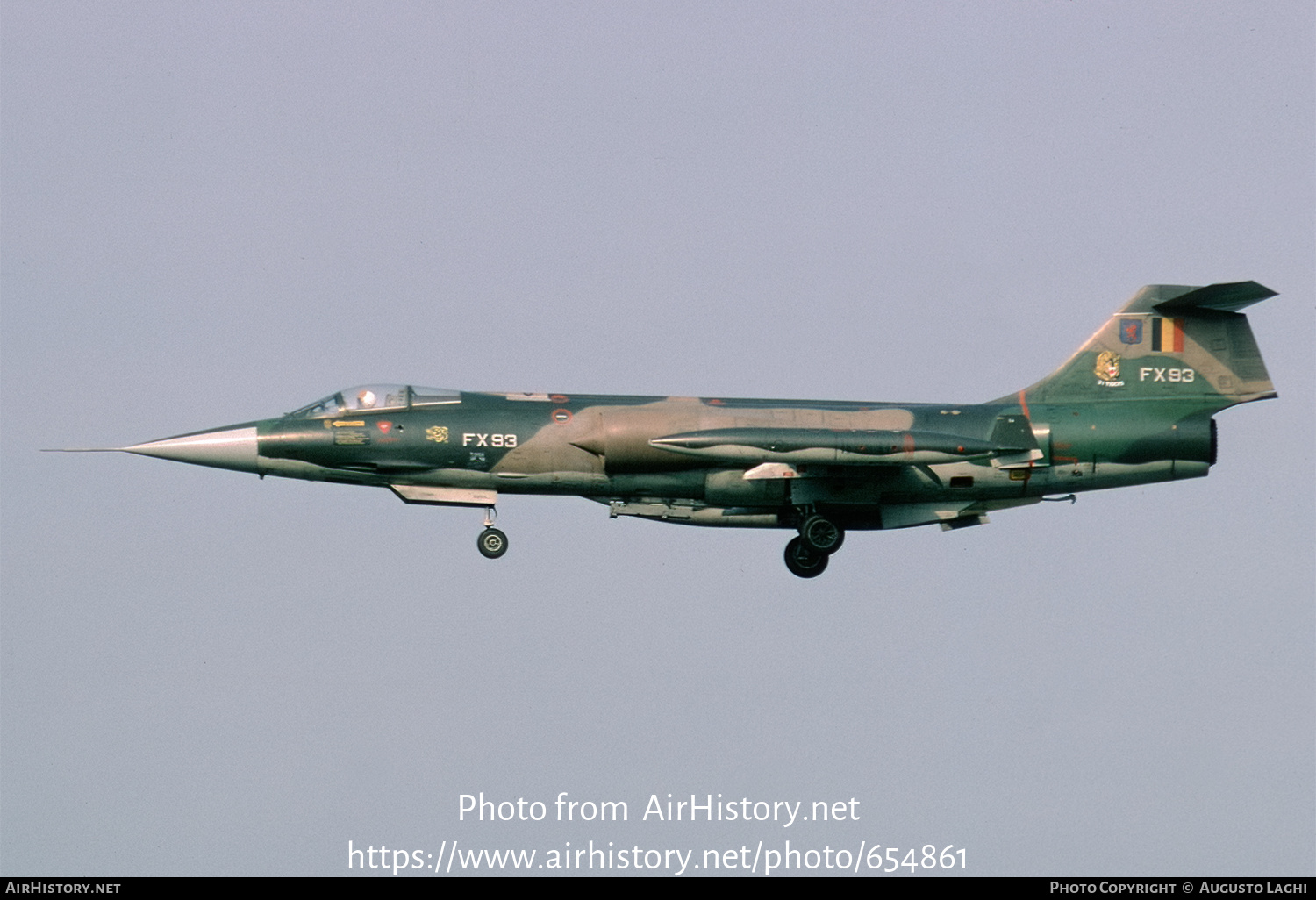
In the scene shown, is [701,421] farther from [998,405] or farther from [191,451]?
[191,451]

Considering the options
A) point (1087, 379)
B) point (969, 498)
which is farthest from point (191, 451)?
point (1087, 379)

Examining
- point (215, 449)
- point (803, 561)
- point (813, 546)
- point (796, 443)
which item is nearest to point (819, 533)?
point (813, 546)

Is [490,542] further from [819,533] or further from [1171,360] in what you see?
[1171,360]

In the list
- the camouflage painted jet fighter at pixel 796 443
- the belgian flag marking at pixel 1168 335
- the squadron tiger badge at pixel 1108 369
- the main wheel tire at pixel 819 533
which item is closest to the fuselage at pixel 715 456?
the camouflage painted jet fighter at pixel 796 443

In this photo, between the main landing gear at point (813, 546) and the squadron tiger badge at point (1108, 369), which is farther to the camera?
the squadron tiger badge at point (1108, 369)

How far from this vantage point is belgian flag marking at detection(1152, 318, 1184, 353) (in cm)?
2506

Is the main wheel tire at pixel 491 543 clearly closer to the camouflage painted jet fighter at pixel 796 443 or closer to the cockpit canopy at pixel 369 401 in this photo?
the camouflage painted jet fighter at pixel 796 443

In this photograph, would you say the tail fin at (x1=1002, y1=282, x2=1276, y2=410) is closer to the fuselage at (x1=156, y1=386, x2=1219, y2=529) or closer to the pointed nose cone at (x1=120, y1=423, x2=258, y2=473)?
the fuselage at (x1=156, y1=386, x2=1219, y2=529)

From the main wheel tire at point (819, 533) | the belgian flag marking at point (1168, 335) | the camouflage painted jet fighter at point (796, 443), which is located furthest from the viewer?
the belgian flag marking at point (1168, 335)

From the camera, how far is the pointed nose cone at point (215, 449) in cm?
2378

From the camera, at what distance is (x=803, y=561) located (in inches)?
984

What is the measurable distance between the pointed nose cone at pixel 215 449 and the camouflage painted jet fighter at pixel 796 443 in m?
0.02

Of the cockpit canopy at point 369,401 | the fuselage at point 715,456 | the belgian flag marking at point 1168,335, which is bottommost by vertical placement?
the fuselage at point 715,456
